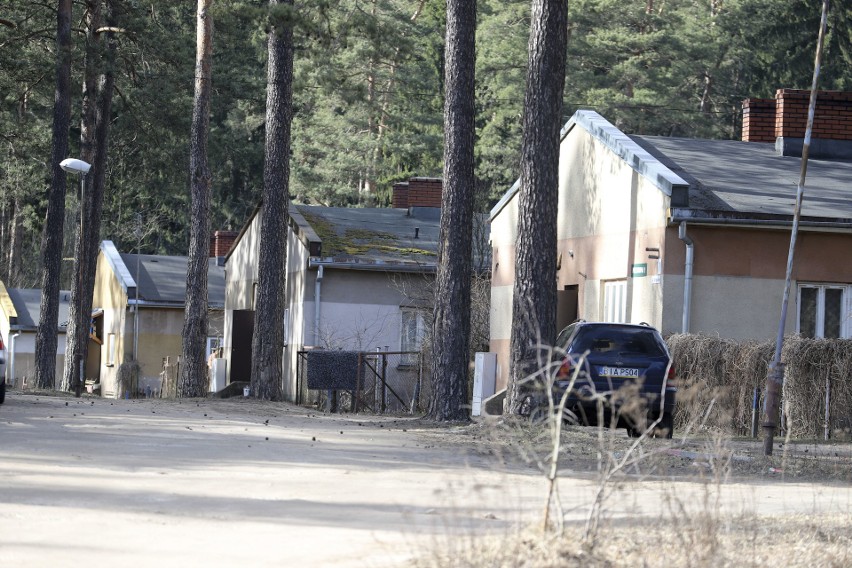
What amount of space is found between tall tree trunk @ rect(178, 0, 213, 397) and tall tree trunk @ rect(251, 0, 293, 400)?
2.79 metres

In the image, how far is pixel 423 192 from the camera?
40406 mm

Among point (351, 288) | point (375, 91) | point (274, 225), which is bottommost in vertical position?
point (351, 288)

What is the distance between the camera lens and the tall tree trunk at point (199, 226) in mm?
31391

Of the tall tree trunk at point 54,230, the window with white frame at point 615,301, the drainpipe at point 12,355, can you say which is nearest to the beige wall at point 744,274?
the window with white frame at point 615,301

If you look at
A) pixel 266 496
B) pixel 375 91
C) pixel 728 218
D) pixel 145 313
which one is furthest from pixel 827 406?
pixel 375 91

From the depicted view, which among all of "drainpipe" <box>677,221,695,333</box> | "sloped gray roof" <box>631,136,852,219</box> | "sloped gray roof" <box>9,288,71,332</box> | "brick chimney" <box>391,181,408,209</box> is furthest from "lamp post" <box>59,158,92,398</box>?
"sloped gray roof" <box>9,288,71,332</box>

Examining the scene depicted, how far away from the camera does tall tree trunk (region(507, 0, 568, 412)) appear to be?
17844mm

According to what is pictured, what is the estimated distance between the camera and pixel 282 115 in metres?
28.3

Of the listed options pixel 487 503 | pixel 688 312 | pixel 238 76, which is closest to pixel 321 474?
pixel 487 503

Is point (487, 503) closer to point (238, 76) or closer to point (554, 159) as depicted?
point (554, 159)

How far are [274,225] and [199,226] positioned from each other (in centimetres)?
368

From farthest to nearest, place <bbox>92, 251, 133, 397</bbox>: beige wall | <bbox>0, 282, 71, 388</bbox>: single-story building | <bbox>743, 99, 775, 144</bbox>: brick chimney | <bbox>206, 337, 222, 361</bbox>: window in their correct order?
<bbox>0, 282, 71, 388</bbox>: single-story building, <bbox>92, 251, 133, 397</bbox>: beige wall, <bbox>206, 337, 222, 361</bbox>: window, <bbox>743, 99, 775, 144</bbox>: brick chimney

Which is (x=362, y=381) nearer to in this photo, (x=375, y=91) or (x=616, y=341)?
(x=616, y=341)

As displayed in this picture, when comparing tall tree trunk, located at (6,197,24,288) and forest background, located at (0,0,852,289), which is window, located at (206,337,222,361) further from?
tall tree trunk, located at (6,197,24,288)
